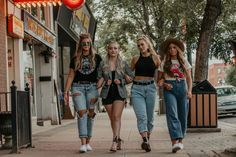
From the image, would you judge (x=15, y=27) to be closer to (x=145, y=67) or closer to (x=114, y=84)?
(x=114, y=84)

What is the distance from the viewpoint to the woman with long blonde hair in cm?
816

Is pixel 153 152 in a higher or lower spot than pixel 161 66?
lower

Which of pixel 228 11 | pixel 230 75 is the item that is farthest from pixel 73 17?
pixel 230 75

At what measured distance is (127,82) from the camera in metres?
8.13

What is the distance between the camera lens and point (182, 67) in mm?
8086

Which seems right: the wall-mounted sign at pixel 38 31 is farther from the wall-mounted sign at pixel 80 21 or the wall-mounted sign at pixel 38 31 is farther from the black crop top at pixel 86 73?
the black crop top at pixel 86 73

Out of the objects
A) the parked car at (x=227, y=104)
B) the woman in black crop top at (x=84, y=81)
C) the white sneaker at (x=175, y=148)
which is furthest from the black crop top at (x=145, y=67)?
the parked car at (x=227, y=104)

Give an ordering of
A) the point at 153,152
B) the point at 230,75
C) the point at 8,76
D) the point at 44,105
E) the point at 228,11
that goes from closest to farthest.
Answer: the point at 153,152
the point at 8,76
the point at 44,105
the point at 228,11
the point at 230,75

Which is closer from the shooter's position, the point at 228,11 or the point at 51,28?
the point at 51,28

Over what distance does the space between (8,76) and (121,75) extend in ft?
18.9

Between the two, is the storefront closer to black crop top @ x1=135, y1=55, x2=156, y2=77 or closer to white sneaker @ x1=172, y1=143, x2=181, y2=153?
black crop top @ x1=135, y1=55, x2=156, y2=77

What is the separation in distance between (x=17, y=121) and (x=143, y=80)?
2051 mm

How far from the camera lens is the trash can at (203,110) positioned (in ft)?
37.7

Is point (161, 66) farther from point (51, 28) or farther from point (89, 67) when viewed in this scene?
point (51, 28)
